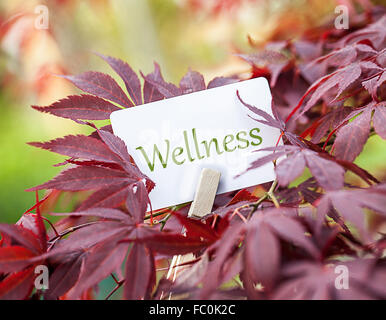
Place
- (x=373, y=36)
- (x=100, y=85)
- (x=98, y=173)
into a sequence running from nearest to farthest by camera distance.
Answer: (x=98, y=173)
(x=100, y=85)
(x=373, y=36)

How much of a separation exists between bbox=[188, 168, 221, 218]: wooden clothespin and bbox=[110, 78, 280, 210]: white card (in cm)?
2

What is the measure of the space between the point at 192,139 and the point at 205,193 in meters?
0.08

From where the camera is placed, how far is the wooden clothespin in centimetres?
43

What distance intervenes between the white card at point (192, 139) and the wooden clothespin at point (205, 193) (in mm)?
20

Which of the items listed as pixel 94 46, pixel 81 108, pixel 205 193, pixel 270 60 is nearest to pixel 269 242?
pixel 205 193

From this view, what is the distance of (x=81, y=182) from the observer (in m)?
0.35

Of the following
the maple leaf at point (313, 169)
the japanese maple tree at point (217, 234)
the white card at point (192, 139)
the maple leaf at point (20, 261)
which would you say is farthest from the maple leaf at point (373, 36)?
the maple leaf at point (20, 261)

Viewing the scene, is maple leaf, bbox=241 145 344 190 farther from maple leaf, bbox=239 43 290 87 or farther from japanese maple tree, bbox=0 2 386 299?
maple leaf, bbox=239 43 290 87

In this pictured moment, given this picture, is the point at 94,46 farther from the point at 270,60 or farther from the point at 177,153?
the point at 177,153

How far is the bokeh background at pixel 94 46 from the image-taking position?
3.65 ft

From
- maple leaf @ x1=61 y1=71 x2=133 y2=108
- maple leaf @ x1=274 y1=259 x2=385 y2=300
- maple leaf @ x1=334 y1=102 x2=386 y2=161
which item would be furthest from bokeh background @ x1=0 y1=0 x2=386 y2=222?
maple leaf @ x1=274 y1=259 x2=385 y2=300

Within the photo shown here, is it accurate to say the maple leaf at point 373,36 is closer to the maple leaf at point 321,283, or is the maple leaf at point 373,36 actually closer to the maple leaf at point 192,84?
the maple leaf at point 192,84

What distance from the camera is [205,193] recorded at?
1.43ft
